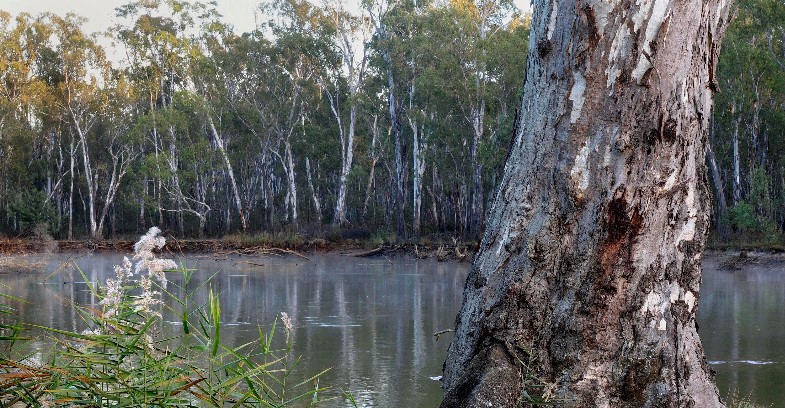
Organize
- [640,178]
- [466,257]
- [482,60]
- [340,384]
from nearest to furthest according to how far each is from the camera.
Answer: [640,178] → [340,384] → [466,257] → [482,60]

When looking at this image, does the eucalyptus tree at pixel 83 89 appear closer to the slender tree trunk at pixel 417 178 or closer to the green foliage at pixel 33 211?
the green foliage at pixel 33 211

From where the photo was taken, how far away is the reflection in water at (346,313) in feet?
20.9

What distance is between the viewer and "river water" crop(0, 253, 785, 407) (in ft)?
20.5

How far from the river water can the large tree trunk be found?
1.39 meters

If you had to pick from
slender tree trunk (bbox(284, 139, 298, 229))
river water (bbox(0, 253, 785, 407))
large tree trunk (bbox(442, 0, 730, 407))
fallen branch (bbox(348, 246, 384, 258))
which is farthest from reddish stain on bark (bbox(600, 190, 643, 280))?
slender tree trunk (bbox(284, 139, 298, 229))

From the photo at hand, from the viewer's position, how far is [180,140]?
38719mm

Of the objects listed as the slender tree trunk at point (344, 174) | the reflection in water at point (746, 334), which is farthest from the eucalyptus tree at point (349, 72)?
the reflection in water at point (746, 334)

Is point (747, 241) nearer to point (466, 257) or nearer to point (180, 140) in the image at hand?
point (466, 257)

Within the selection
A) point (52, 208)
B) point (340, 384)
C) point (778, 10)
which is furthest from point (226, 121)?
point (340, 384)

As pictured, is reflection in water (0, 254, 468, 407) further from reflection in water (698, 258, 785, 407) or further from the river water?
reflection in water (698, 258, 785, 407)

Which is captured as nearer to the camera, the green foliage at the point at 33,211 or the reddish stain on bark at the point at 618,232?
the reddish stain on bark at the point at 618,232

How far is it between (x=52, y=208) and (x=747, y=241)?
2504 centimetres

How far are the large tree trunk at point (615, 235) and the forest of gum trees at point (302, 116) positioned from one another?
2231cm

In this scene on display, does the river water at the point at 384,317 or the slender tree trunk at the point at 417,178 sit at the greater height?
the slender tree trunk at the point at 417,178
